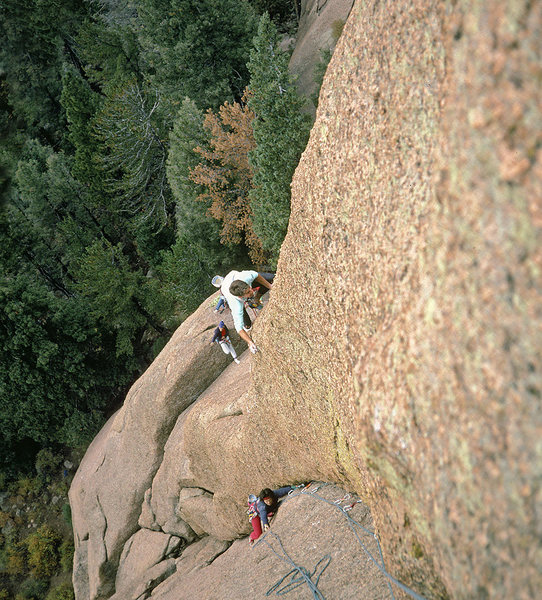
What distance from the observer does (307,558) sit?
6.82 metres

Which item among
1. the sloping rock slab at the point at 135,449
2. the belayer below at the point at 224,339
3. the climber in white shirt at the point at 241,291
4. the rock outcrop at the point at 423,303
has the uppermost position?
the rock outcrop at the point at 423,303

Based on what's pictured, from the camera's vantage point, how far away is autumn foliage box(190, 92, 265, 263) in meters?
19.6

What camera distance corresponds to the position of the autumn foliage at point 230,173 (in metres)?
19.6

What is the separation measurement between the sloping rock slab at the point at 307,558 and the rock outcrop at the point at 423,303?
0.06 meters

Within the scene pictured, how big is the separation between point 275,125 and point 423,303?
14.3m

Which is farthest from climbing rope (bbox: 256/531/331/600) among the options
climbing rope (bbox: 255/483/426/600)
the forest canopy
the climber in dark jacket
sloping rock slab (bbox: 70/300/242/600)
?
the forest canopy

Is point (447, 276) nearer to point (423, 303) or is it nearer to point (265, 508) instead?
point (423, 303)

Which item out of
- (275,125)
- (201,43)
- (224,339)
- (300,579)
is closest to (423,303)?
(300,579)

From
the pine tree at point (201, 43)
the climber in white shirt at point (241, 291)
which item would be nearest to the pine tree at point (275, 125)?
the climber in white shirt at point (241, 291)

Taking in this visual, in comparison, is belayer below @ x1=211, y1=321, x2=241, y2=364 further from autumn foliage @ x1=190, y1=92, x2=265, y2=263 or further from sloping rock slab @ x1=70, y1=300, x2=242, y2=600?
autumn foliage @ x1=190, y1=92, x2=265, y2=263

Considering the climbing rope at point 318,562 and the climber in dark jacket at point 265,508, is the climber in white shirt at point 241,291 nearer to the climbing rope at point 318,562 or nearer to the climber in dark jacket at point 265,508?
the climber in dark jacket at point 265,508

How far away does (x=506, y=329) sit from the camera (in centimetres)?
231

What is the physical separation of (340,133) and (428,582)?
424 centimetres

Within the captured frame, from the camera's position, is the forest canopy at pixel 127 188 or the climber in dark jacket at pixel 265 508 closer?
the climber in dark jacket at pixel 265 508
